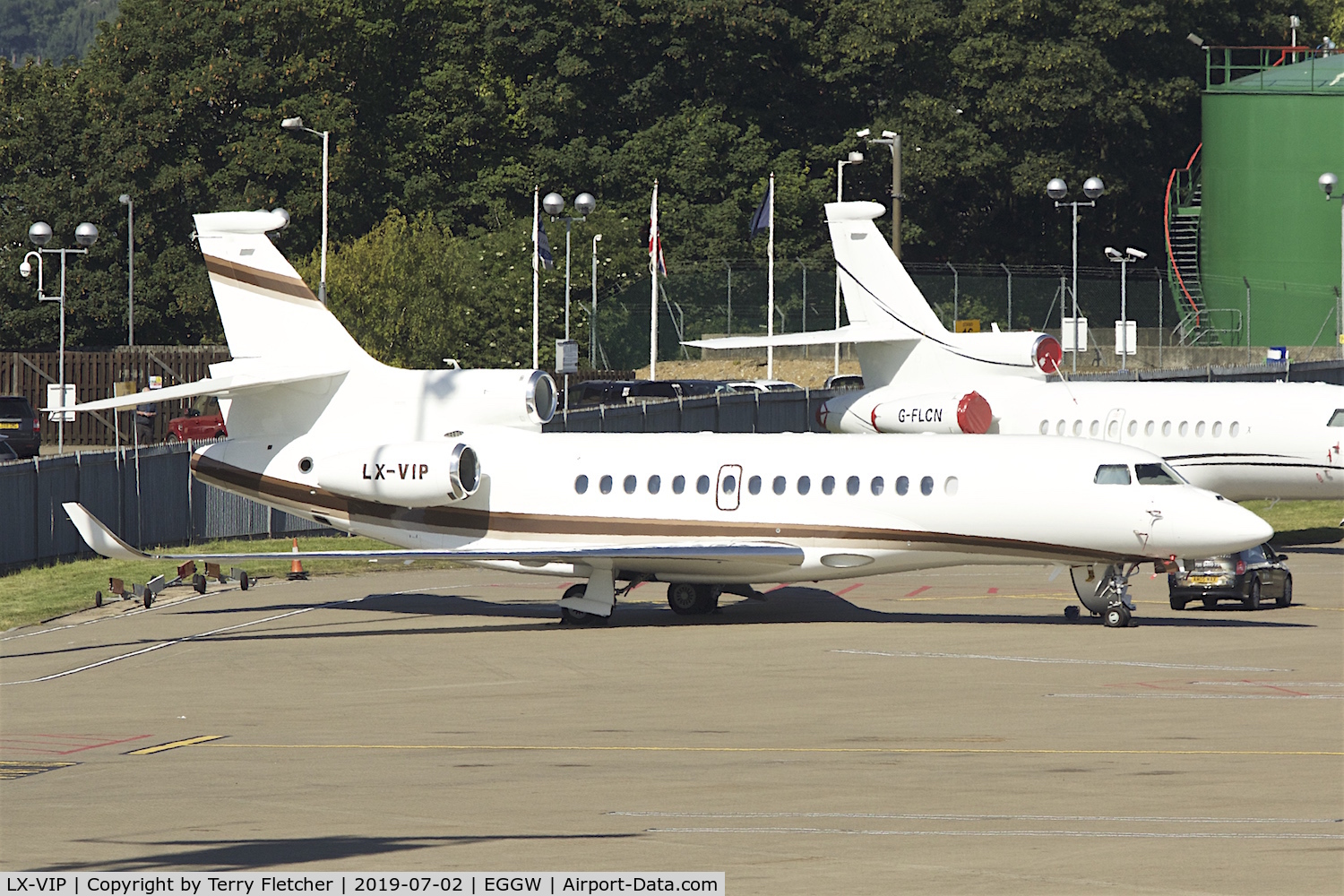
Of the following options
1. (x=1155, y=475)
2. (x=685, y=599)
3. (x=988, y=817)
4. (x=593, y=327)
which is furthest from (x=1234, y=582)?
(x=593, y=327)

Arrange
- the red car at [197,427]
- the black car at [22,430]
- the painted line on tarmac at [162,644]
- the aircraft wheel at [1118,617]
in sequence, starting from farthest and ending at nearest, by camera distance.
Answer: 1. the red car at [197,427]
2. the black car at [22,430]
3. the aircraft wheel at [1118,617]
4. the painted line on tarmac at [162,644]

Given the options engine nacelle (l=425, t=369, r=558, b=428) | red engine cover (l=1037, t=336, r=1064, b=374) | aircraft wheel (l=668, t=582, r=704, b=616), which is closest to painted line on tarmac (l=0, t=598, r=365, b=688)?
engine nacelle (l=425, t=369, r=558, b=428)

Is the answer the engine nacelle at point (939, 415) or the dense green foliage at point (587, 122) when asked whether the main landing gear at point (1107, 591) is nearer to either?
the engine nacelle at point (939, 415)

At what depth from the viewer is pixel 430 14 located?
106 m

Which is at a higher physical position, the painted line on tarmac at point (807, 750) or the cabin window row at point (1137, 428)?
the cabin window row at point (1137, 428)

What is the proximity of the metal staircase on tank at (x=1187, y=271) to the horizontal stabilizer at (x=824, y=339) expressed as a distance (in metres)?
39.6

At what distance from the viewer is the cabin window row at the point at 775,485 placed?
2977 centimetres

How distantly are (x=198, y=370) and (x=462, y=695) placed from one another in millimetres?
59882

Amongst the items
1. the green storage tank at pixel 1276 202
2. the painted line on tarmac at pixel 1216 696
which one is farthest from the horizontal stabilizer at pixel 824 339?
the green storage tank at pixel 1276 202

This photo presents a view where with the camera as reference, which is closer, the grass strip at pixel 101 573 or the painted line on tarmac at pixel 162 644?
the painted line on tarmac at pixel 162 644

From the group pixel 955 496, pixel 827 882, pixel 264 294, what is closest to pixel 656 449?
pixel 955 496

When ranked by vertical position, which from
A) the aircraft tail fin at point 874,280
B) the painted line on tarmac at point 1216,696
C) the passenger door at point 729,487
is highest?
the aircraft tail fin at point 874,280
